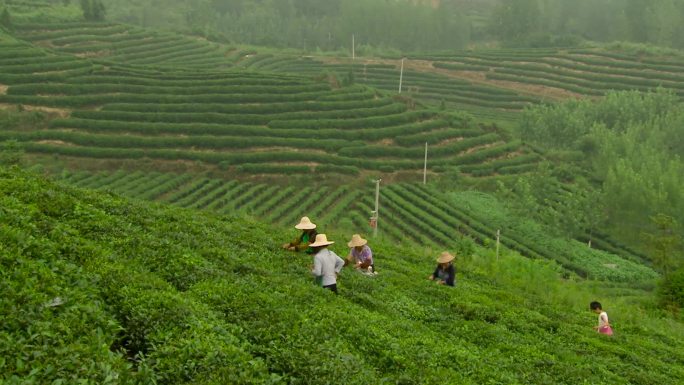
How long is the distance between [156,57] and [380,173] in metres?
47.7

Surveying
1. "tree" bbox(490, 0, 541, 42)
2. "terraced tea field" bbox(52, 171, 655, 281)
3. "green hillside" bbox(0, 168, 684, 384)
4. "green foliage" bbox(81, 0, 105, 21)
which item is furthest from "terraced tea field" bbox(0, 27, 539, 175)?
"tree" bbox(490, 0, 541, 42)

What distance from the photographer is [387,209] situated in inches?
1937

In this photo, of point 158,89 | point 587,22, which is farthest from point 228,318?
point 587,22

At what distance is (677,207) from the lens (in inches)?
1853

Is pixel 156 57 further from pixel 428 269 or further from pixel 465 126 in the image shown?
pixel 428 269

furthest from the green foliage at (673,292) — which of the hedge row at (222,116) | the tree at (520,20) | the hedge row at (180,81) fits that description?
the tree at (520,20)

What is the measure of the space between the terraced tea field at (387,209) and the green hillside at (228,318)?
24.9 m

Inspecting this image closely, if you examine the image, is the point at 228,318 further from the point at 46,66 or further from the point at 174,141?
the point at 46,66

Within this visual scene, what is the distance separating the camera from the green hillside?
816cm

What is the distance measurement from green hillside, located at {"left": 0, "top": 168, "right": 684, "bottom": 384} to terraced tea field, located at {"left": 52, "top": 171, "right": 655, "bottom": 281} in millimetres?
24947

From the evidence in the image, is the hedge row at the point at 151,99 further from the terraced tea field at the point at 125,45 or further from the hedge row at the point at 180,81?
the terraced tea field at the point at 125,45

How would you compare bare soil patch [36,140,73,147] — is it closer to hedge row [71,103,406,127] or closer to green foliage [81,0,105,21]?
hedge row [71,103,406,127]

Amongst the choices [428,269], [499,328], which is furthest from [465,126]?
[499,328]

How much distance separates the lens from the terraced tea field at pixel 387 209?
144ft
